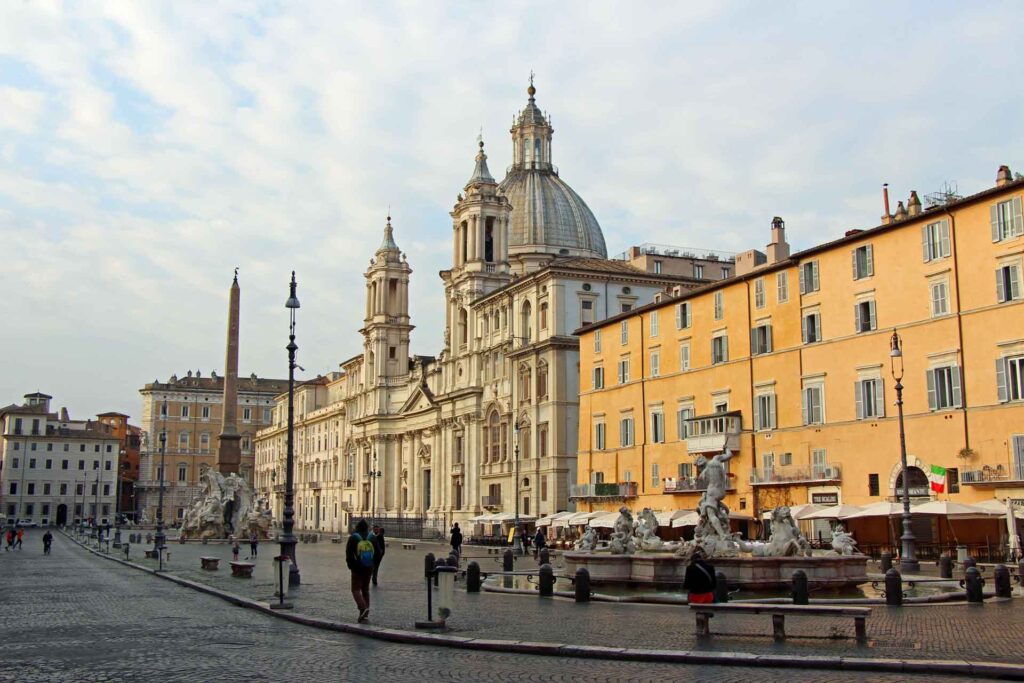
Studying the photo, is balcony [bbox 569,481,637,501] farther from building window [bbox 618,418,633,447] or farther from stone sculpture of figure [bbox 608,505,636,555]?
stone sculpture of figure [bbox 608,505,636,555]

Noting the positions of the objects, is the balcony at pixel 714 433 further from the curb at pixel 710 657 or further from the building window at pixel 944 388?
the curb at pixel 710 657

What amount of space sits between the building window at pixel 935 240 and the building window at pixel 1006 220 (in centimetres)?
200

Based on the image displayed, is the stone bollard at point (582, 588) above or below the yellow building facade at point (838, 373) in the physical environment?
below

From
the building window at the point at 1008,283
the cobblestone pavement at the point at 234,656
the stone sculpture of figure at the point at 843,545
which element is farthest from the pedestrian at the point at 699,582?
the building window at the point at 1008,283

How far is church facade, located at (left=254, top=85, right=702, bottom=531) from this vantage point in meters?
68.4

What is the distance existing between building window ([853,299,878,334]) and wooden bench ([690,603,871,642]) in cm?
2856

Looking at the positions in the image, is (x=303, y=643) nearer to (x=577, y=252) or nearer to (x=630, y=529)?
(x=630, y=529)

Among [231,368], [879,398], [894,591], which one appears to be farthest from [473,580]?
[231,368]

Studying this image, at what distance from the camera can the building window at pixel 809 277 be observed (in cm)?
4612

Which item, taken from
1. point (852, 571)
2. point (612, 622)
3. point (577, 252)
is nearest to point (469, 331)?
point (577, 252)

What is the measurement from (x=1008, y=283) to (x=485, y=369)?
148 ft

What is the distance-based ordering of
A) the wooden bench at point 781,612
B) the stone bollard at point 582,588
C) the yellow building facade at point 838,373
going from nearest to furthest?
the wooden bench at point 781,612, the stone bollard at point 582,588, the yellow building facade at point 838,373

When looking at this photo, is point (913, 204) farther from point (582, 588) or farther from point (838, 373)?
point (582, 588)

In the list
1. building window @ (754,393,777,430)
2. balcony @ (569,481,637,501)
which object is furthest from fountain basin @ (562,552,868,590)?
balcony @ (569,481,637,501)
